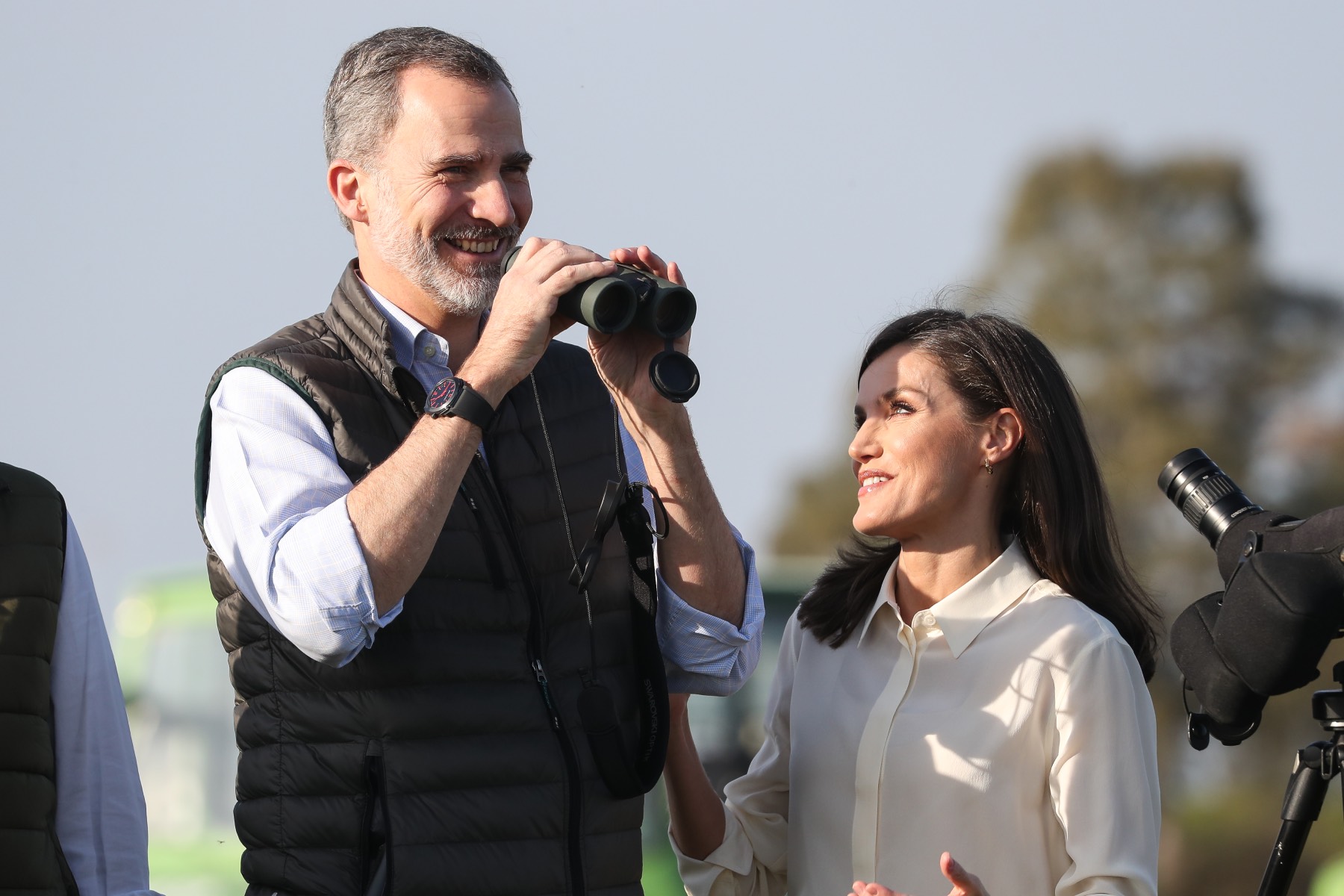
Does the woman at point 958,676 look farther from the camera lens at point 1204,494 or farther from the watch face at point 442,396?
the watch face at point 442,396

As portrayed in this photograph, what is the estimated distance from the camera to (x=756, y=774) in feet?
10.5

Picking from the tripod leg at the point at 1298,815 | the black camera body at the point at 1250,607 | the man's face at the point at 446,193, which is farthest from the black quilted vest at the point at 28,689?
the tripod leg at the point at 1298,815

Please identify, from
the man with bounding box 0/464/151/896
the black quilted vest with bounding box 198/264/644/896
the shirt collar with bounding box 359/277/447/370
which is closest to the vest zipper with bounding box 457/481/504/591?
the black quilted vest with bounding box 198/264/644/896

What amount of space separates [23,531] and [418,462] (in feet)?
2.35

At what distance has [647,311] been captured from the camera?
8.96 ft

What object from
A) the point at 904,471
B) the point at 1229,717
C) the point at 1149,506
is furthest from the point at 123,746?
the point at 1149,506

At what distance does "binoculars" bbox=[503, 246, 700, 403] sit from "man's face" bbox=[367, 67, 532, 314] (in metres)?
0.20

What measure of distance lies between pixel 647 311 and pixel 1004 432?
797 millimetres

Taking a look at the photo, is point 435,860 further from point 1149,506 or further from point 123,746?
point 1149,506

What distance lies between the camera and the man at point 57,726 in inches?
106

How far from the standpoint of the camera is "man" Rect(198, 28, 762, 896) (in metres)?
2.60

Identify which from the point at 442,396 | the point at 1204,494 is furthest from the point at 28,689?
the point at 1204,494

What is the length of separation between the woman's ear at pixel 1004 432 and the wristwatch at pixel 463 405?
100 cm

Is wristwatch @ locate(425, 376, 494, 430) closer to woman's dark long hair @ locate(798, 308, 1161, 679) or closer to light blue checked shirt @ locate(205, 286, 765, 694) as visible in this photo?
light blue checked shirt @ locate(205, 286, 765, 694)
